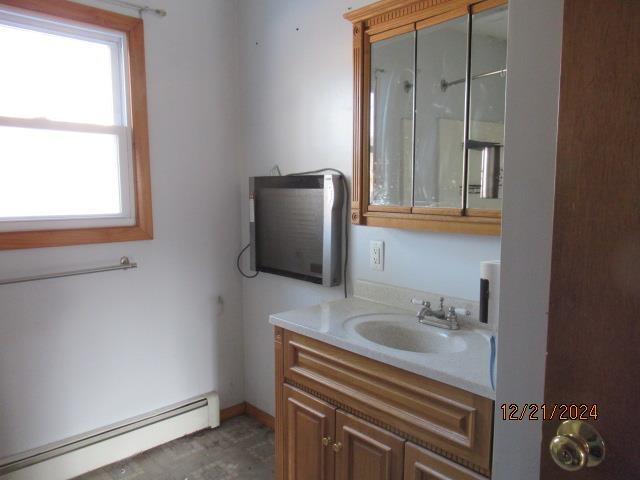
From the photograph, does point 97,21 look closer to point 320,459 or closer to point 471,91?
point 471,91

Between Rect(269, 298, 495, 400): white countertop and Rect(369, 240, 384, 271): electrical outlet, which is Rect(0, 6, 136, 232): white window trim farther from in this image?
Rect(369, 240, 384, 271): electrical outlet

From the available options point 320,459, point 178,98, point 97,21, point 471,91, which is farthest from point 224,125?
point 320,459

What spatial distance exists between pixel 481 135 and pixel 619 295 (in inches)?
40.7

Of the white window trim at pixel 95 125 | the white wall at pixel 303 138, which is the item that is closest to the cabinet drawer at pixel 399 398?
the white wall at pixel 303 138

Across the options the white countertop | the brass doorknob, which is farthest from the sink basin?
the brass doorknob

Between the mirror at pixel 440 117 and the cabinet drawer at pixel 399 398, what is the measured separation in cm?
62

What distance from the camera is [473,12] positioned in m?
1.55

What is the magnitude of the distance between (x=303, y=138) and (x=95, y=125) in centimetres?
102

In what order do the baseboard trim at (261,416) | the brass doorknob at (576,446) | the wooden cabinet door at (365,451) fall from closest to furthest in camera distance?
the brass doorknob at (576,446)
the wooden cabinet door at (365,451)
the baseboard trim at (261,416)

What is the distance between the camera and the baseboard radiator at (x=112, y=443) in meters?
2.06

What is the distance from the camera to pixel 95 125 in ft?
7.27

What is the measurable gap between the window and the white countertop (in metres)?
1.10

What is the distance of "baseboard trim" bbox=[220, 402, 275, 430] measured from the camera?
2.69 m

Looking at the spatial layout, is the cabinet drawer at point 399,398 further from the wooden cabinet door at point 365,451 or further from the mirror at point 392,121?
the mirror at point 392,121
